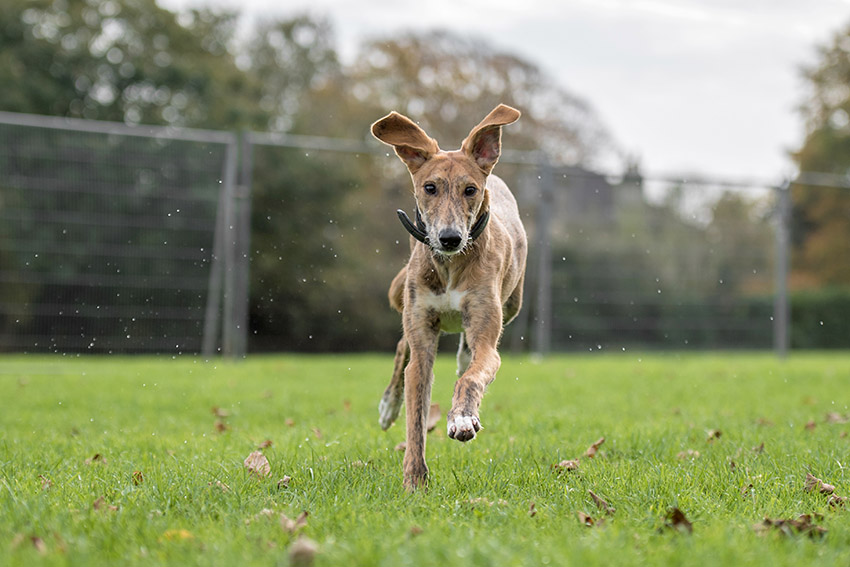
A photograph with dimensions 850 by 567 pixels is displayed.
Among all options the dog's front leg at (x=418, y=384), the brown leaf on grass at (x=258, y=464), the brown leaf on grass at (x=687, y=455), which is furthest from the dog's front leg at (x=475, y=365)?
the brown leaf on grass at (x=687, y=455)

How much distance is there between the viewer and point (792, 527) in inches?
110

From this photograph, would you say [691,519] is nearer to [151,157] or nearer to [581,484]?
[581,484]

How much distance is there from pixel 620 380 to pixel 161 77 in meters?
15.6

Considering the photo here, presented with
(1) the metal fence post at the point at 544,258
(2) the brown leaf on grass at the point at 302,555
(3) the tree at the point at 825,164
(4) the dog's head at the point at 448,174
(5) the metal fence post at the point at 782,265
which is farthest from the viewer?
(3) the tree at the point at 825,164

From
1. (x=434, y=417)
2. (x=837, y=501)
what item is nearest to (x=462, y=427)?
(x=837, y=501)

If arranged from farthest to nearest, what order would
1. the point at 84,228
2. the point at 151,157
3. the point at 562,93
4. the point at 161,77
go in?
1. the point at 562,93
2. the point at 161,77
3. the point at 151,157
4. the point at 84,228

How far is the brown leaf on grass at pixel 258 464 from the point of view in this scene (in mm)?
3752

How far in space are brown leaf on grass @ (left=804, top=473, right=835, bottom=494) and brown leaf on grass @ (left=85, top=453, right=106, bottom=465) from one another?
318 centimetres

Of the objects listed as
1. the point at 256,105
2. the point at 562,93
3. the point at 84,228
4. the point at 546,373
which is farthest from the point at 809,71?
the point at 84,228

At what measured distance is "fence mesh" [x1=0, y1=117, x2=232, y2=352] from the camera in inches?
408

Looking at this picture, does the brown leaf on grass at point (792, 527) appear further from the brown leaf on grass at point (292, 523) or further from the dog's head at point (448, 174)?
the dog's head at point (448, 174)

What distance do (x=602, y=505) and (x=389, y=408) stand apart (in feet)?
5.81

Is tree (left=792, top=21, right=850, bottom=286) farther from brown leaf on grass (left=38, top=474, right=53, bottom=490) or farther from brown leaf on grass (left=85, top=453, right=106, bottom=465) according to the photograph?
brown leaf on grass (left=38, top=474, right=53, bottom=490)

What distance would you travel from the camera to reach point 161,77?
2077cm
